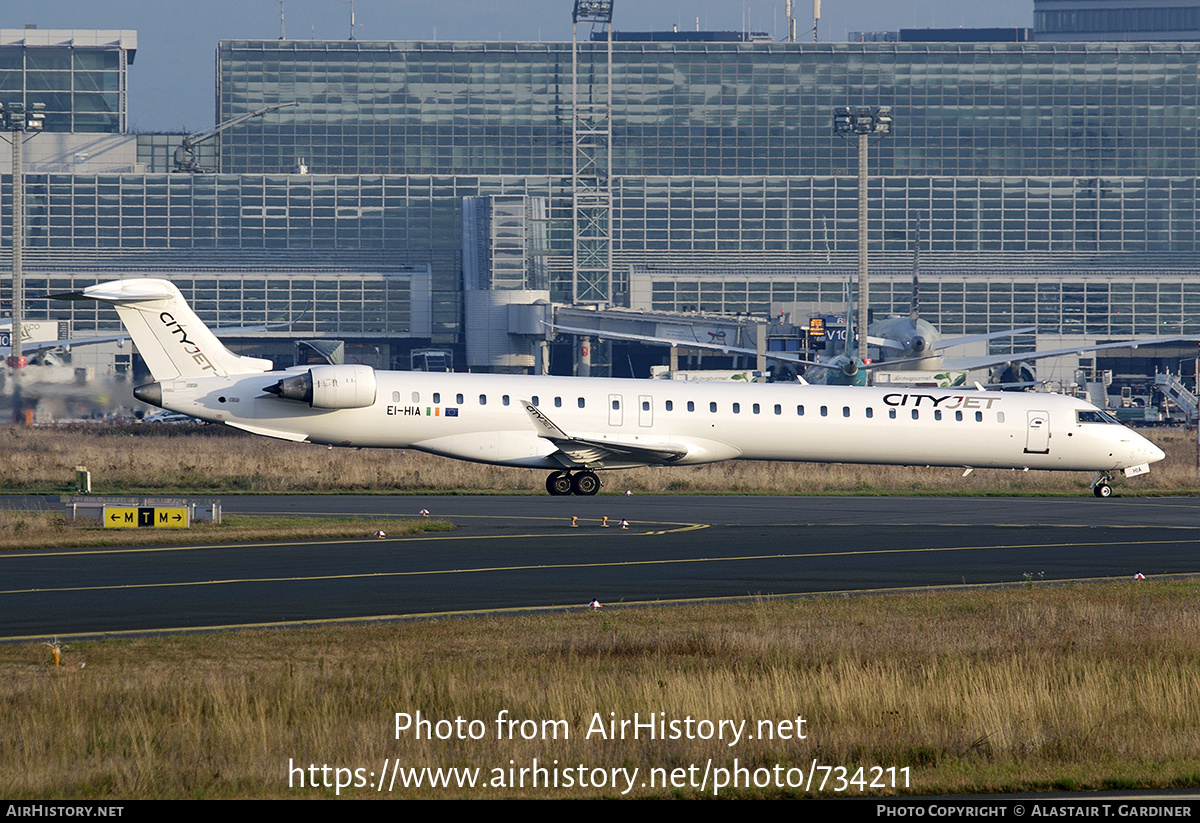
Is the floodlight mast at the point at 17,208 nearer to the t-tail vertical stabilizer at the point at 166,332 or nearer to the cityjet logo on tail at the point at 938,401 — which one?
the t-tail vertical stabilizer at the point at 166,332

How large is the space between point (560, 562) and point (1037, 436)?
19024mm

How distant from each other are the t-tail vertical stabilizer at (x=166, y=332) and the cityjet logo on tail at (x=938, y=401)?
15835 mm

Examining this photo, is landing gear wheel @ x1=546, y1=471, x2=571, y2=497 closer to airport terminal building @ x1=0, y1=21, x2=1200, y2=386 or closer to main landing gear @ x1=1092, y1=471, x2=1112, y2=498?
main landing gear @ x1=1092, y1=471, x2=1112, y2=498

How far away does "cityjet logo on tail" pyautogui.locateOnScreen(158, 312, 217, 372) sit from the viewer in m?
31.3

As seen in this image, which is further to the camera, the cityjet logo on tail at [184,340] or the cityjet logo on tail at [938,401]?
the cityjet logo on tail at [938,401]

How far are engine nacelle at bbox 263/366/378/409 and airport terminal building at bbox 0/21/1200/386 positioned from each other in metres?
70.3

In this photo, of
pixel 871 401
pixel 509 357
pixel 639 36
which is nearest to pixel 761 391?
pixel 871 401

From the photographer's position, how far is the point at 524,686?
11625 mm

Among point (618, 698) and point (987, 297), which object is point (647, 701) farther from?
point (987, 297)

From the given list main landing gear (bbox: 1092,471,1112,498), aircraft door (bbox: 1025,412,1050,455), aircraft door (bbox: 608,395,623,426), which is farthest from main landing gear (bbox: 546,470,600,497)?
main landing gear (bbox: 1092,471,1112,498)

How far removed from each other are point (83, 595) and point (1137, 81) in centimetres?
13851

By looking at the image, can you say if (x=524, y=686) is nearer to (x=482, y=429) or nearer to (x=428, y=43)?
(x=482, y=429)

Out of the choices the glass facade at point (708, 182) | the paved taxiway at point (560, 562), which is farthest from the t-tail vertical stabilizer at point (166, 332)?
the glass facade at point (708, 182)

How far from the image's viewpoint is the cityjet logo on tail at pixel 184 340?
3133 cm
